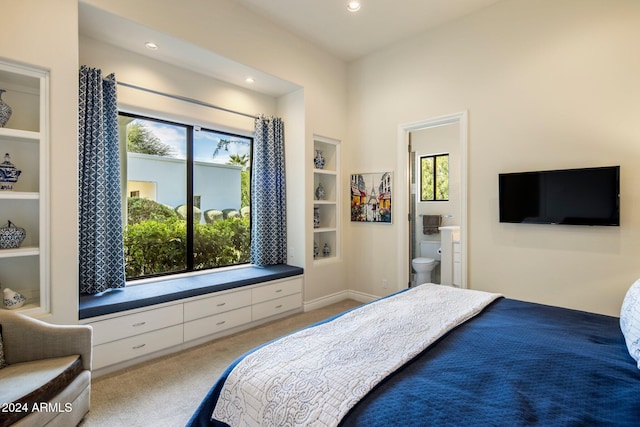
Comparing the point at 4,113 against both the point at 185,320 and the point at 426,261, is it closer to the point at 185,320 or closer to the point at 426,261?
the point at 185,320

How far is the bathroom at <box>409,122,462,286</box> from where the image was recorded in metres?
5.06

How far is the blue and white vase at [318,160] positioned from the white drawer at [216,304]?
1948 mm

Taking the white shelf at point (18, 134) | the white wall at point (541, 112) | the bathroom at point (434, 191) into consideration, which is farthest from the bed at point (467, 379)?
the bathroom at point (434, 191)

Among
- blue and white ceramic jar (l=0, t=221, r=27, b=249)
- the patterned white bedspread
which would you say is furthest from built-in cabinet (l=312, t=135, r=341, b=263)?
blue and white ceramic jar (l=0, t=221, r=27, b=249)

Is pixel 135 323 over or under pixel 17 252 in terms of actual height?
under

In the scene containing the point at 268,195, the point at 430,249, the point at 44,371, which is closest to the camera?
the point at 44,371

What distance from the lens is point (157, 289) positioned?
9.29 feet

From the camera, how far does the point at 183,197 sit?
11.6 ft

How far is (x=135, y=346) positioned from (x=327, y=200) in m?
2.83

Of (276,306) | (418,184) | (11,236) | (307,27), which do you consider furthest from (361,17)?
(11,236)

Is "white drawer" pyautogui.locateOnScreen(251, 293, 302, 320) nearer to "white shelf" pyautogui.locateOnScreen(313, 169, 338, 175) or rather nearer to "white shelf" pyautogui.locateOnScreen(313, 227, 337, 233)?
"white shelf" pyautogui.locateOnScreen(313, 227, 337, 233)

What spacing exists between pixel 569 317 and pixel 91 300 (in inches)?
134

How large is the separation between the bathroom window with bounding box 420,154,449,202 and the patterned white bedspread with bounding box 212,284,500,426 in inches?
148

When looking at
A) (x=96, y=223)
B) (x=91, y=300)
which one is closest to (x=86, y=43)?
(x=96, y=223)
